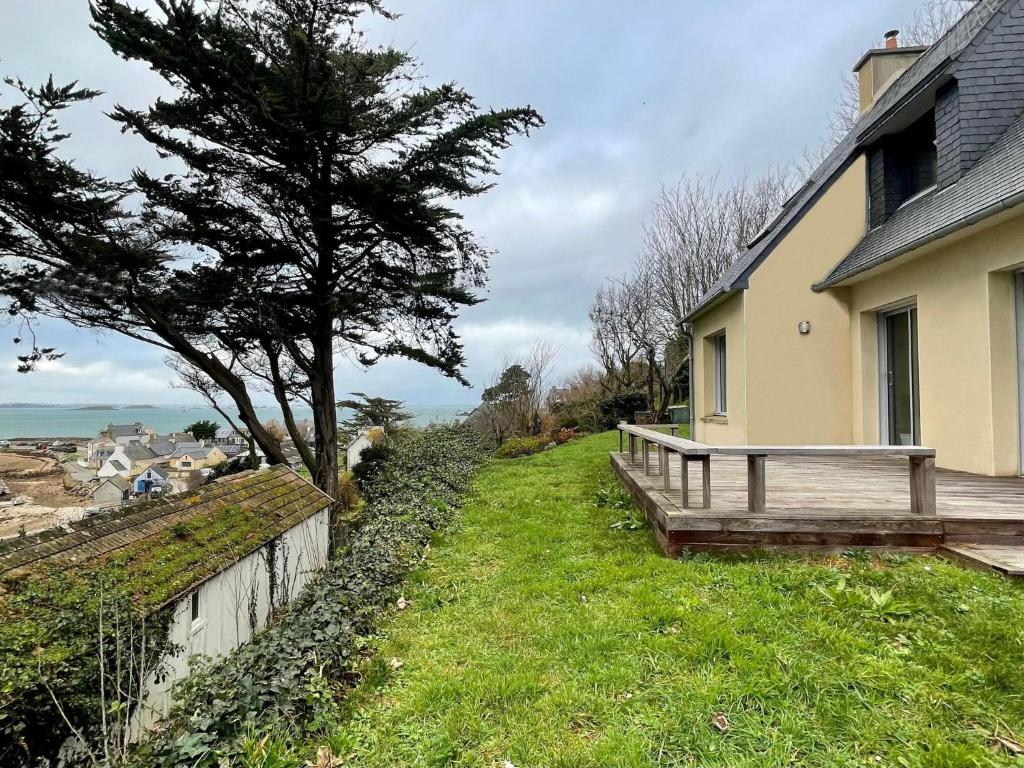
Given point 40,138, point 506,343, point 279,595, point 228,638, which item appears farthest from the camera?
point 506,343

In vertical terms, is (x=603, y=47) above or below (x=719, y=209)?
above

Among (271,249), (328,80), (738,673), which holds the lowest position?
(738,673)

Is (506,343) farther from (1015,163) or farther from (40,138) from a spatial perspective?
(1015,163)

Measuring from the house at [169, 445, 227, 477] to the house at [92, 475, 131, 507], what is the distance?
6.96ft

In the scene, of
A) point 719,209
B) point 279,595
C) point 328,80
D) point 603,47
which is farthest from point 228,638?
point 719,209

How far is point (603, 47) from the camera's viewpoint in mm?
11406

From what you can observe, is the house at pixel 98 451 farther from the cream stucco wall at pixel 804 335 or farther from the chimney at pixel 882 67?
the chimney at pixel 882 67

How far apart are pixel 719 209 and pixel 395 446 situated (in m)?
13.6

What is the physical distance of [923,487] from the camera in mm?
3838

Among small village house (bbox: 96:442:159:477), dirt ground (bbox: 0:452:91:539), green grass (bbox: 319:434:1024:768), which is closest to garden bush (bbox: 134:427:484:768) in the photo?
green grass (bbox: 319:434:1024:768)

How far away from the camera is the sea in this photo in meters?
18.3

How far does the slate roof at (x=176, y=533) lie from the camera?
3.92 m

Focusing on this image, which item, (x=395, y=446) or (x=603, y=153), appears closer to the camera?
(x=395, y=446)

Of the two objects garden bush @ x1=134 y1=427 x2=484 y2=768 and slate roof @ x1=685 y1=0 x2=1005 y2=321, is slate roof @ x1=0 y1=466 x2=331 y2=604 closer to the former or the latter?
garden bush @ x1=134 y1=427 x2=484 y2=768
